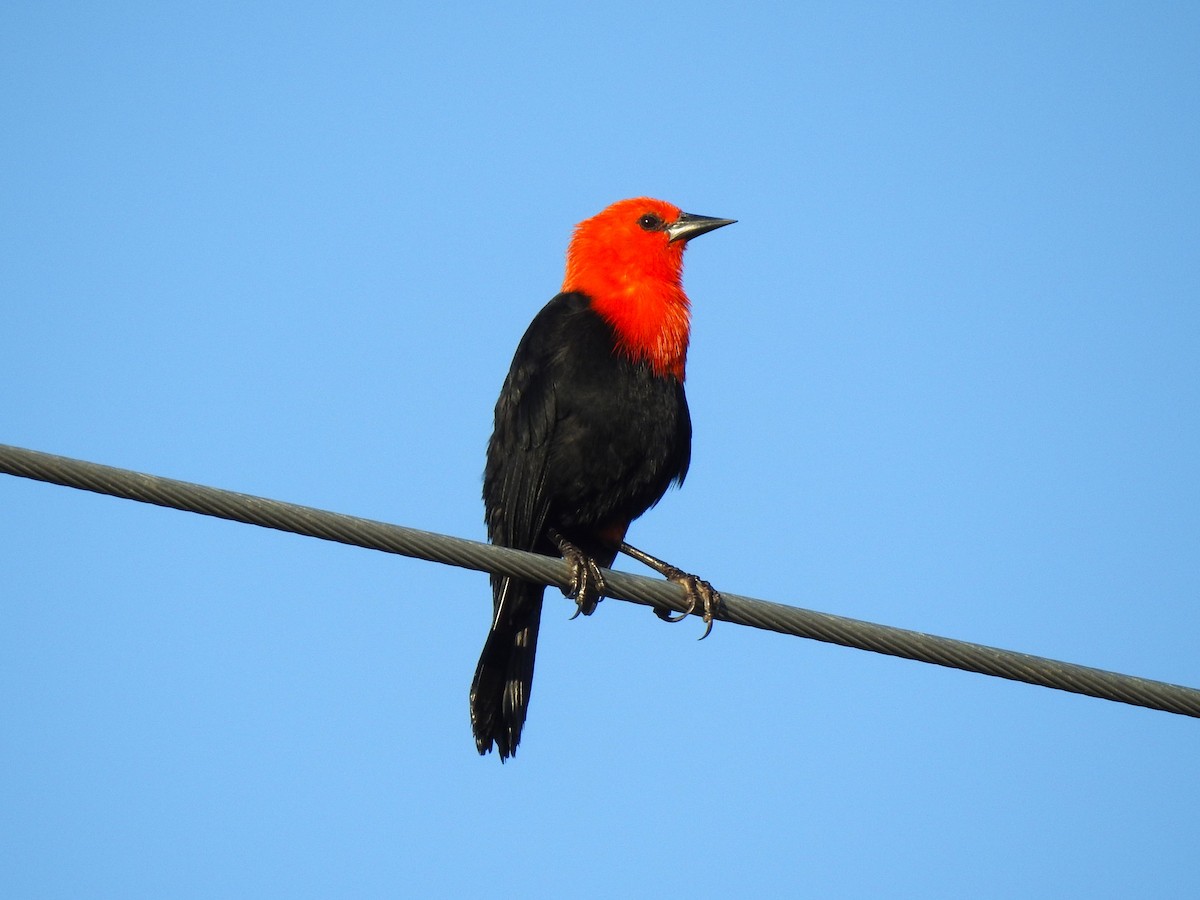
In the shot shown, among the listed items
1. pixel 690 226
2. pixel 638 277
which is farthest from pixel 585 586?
pixel 690 226

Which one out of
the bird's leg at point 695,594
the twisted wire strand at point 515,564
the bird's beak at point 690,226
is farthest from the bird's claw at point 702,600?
the bird's beak at point 690,226

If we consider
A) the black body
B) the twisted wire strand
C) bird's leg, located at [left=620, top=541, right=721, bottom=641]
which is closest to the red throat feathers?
the black body

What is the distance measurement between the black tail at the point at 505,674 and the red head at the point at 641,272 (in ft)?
3.94

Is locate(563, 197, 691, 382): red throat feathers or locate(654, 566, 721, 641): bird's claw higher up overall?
locate(563, 197, 691, 382): red throat feathers

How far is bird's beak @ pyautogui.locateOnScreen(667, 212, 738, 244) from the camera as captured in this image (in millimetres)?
6660

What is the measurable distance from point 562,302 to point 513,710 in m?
1.90

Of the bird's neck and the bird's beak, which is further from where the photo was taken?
the bird's beak

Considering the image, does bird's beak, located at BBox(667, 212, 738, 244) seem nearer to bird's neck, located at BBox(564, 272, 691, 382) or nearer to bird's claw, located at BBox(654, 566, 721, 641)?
bird's neck, located at BBox(564, 272, 691, 382)

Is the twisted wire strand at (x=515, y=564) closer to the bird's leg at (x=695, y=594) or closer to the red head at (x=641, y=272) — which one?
the bird's leg at (x=695, y=594)

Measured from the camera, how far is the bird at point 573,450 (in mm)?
5668

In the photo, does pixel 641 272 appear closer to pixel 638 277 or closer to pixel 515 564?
pixel 638 277

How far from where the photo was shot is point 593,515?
19.0ft

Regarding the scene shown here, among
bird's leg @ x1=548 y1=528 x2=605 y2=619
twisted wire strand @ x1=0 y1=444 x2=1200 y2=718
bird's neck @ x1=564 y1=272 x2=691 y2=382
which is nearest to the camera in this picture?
twisted wire strand @ x1=0 y1=444 x2=1200 y2=718

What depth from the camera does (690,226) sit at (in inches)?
264
